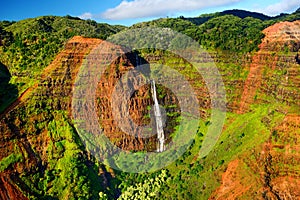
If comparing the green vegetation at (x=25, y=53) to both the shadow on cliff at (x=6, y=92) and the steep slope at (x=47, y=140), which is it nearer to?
the shadow on cliff at (x=6, y=92)

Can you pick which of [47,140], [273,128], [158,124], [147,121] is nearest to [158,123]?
[158,124]

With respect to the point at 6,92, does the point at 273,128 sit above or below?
below

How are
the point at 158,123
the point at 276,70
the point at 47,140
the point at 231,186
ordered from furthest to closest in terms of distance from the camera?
the point at 158,123
the point at 276,70
the point at 47,140
the point at 231,186

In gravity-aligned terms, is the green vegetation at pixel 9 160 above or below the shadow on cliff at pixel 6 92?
below

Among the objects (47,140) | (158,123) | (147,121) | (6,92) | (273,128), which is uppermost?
(6,92)

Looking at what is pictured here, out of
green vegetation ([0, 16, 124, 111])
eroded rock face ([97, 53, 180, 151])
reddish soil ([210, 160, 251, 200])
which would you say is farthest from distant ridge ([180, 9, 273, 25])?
reddish soil ([210, 160, 251, 200])

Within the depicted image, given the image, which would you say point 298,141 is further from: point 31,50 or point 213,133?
point 31,50

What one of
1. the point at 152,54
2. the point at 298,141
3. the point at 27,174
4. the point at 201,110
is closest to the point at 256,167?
the point at 298,141

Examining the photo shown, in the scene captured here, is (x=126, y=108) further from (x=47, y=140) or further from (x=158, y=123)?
(x=47, y=140)

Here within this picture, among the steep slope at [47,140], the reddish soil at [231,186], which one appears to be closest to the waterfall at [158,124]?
the steep slope at [47,140]
